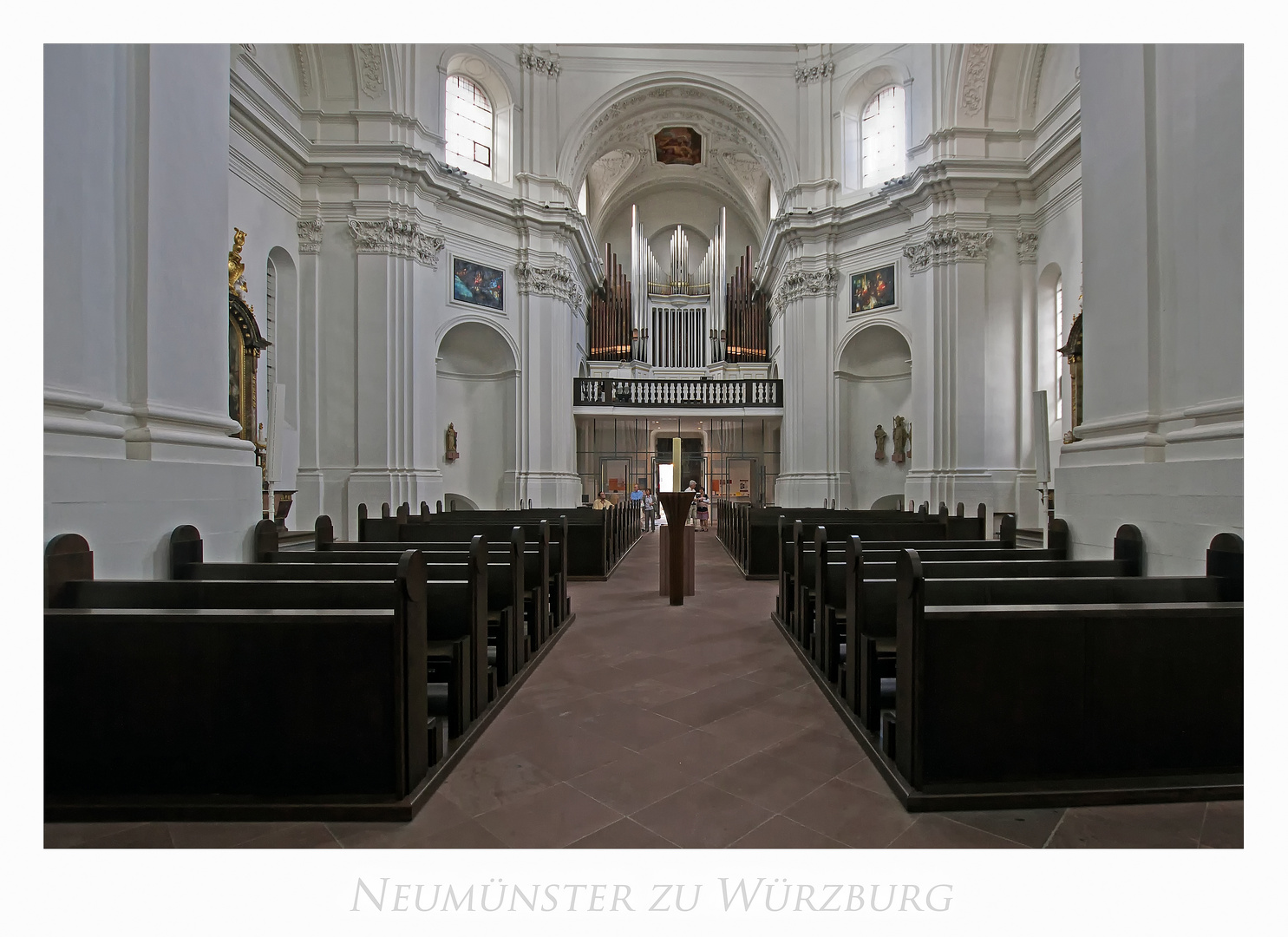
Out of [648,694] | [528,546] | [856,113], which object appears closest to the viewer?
[648,694]

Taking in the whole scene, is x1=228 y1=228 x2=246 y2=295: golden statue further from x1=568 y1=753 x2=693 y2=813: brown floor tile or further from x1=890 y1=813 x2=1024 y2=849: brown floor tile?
x1=890 y1=813 x2=1024 y2=849: brown floor tile

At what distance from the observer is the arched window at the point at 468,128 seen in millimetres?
13133

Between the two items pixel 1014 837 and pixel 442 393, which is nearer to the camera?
pixel 1014 837

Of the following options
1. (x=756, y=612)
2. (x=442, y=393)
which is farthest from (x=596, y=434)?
(x=756, y=612)

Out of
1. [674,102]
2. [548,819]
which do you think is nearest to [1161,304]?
[548,819]

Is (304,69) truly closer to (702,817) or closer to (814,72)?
(814,72)

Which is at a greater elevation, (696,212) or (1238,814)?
(696,212)

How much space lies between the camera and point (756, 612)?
5719 millimetres

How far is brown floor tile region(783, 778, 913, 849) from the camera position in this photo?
6.91 ft

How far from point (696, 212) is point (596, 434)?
9.11 metres

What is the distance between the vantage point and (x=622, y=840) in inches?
83.1

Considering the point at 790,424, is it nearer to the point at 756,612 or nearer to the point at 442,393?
the point at 442,393

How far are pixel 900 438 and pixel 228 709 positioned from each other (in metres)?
13.5

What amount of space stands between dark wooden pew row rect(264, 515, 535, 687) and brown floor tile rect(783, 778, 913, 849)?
1902 mm
